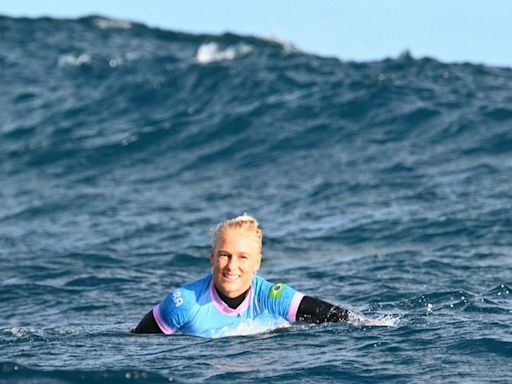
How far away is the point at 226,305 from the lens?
392 inches

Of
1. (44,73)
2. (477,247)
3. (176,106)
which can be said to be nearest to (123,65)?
(44,73)

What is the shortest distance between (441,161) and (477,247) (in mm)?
6799

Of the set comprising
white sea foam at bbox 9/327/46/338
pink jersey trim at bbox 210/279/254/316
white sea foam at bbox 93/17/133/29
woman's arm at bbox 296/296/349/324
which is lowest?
white sea foam at bbox 9/327/46/338

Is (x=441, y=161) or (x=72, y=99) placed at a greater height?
(x=72, y=99)

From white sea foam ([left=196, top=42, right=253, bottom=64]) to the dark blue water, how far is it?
126 millimetres

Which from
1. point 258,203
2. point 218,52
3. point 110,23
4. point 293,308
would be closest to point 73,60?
point 218,52

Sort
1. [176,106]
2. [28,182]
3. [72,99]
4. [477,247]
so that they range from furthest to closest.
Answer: [72,99] → [176,106] → [28,182] → [477,247]

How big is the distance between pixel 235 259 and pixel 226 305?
2.17 feet

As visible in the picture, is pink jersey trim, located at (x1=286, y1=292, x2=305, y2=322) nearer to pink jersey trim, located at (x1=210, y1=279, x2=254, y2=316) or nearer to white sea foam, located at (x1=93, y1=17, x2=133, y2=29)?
pink jersey trim, located at (x1=210, y1=279, x2=254, y2=316)

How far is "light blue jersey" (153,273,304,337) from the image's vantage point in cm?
993

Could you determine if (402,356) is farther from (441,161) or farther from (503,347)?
(441,161)

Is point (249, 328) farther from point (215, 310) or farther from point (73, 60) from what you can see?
point (73, 60)

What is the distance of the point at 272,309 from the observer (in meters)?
10.0

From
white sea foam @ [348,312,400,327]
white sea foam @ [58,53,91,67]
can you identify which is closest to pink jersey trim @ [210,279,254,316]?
white sea foam @ [348,312,400,327]
